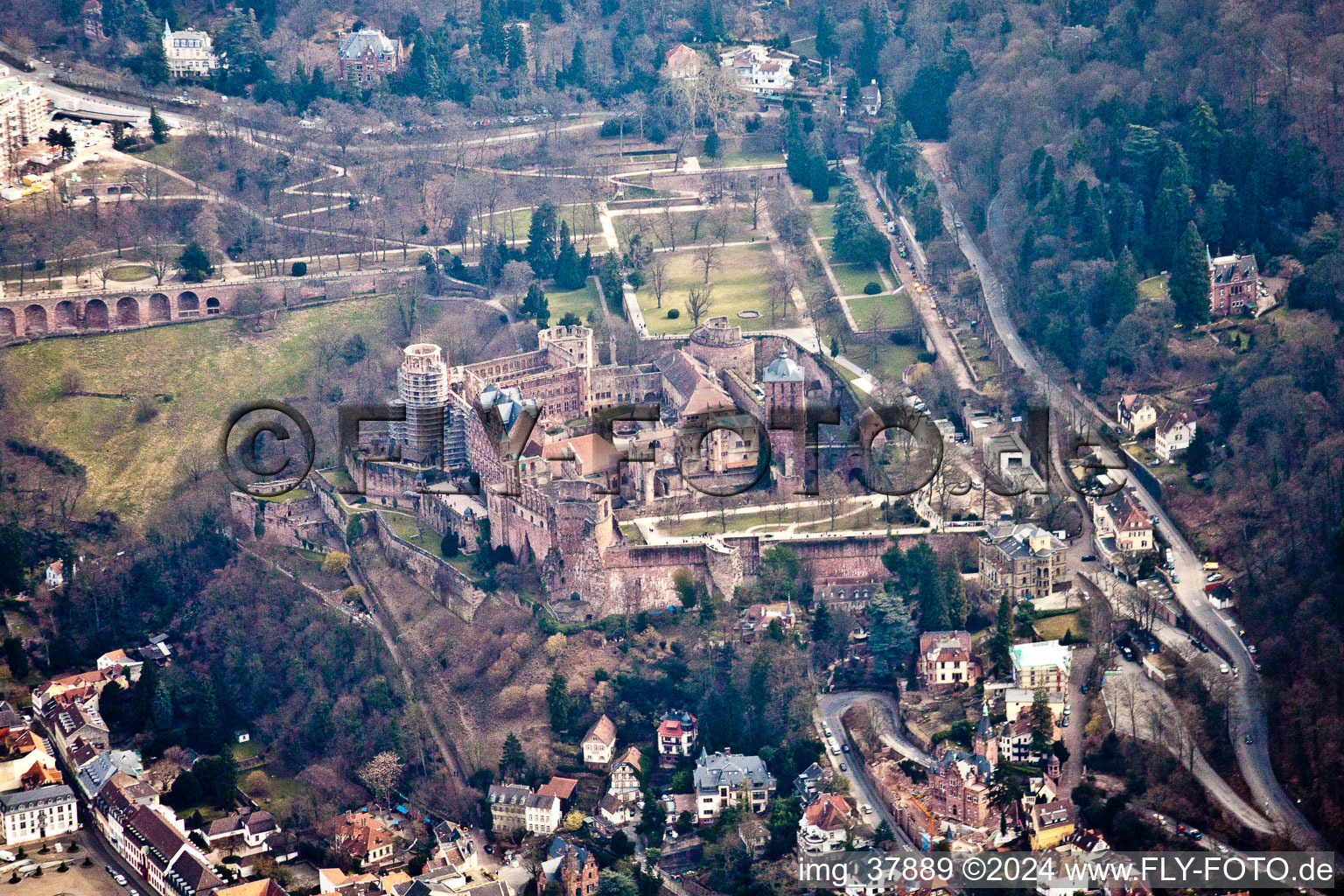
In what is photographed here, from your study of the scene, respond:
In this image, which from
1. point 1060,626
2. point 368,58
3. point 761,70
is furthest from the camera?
point 368,58

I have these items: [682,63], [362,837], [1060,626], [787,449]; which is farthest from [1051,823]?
[682,63]

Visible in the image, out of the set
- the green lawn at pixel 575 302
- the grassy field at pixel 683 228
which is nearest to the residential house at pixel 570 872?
the green lawn at pixel 575 302

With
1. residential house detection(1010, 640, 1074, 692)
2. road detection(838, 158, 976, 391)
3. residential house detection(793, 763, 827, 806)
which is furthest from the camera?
road detection(838, 158, 976, 391)

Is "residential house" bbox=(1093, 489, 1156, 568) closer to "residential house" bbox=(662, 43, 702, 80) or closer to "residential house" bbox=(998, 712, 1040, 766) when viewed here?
"residential house" bbox=(998, 712, 1040, 766)

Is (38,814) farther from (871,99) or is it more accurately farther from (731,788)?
(871,99)

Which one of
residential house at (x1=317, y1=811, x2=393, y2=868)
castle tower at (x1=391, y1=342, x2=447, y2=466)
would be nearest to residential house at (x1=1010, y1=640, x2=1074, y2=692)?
residential house at (x1=317, y1=811, x2=393, y2=868)

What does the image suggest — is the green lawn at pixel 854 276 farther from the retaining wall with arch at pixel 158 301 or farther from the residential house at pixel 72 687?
the residential house at pixel 72 687
